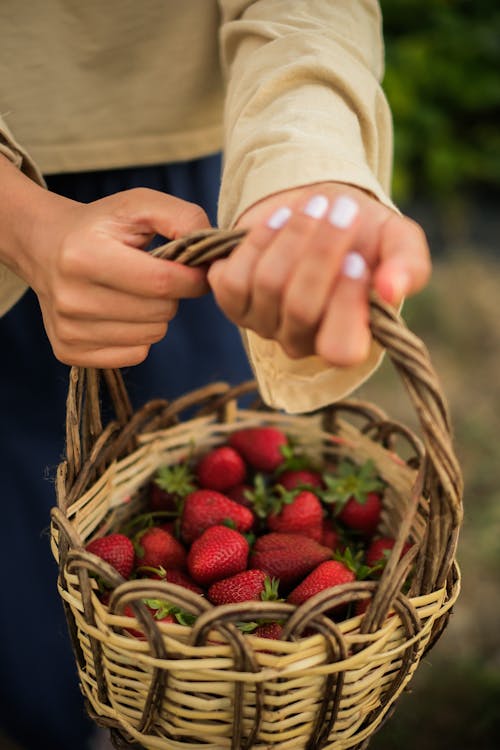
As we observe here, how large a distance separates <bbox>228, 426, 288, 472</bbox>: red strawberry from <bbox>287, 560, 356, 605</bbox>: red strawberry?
233 millimetres

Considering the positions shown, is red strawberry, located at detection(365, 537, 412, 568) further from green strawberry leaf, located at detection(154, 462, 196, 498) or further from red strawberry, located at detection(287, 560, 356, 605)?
green strawberry leaf, located at detection(154, 462, 196, 498)

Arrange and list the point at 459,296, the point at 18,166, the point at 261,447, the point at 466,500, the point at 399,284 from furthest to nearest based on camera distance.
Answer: the point at 459,296 → the point at 466,500 → the point at 261,447 → the point at 18,166 → the point at 399,284

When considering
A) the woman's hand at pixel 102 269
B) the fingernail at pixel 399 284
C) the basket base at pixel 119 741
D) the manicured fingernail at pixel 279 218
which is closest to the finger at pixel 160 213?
the woman's hand at pixel 102 269

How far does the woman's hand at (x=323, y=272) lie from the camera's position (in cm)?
55

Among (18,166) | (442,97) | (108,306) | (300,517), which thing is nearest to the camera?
(108,306)

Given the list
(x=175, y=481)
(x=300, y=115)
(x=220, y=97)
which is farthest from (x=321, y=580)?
(x=220, y=97)

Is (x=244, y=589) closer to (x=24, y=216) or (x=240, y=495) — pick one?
(x=240, y=495)

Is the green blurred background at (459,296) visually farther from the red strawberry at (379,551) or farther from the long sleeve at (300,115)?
the long sleeve at (300,115)

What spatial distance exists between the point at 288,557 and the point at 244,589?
0.07 metres

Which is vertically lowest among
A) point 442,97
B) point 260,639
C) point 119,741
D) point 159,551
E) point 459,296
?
point 459,296

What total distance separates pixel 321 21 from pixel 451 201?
220 centimetres

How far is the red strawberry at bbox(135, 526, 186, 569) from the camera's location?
2.72 feet

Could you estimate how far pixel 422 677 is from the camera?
4.58 feet

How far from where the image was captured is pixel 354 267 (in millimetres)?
564
